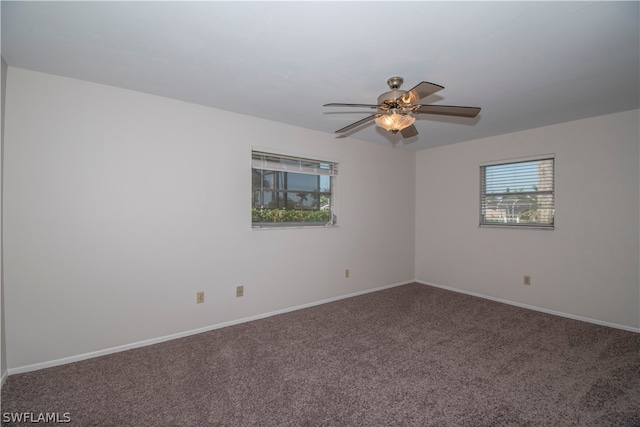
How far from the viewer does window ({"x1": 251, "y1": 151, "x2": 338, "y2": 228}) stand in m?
3.42

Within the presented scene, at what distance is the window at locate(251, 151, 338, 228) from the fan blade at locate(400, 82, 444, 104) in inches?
73.3

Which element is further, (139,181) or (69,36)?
A: (139,181)

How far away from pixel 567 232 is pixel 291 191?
10.9 ft

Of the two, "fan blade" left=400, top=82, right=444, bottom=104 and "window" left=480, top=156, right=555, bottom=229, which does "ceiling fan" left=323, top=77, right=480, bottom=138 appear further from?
"window" left=480, top=156, right=555, bottom=229

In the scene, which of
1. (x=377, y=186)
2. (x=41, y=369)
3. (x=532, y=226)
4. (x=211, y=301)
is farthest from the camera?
(x=377, y=186)

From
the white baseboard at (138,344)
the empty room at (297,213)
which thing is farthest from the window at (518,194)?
the white baseboard at (138,344)

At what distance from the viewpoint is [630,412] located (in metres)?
1.80

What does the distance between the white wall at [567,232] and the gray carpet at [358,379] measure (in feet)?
1.40

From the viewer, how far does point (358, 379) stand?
7.00ft

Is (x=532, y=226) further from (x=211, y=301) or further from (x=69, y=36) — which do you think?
(x=69, y=36)

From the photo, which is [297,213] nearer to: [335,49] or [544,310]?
[335,49]

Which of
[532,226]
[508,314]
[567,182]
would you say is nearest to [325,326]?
[508,314]

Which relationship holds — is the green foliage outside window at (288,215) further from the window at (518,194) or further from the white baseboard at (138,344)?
the window at (518,194)

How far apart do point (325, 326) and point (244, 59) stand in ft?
8.53
